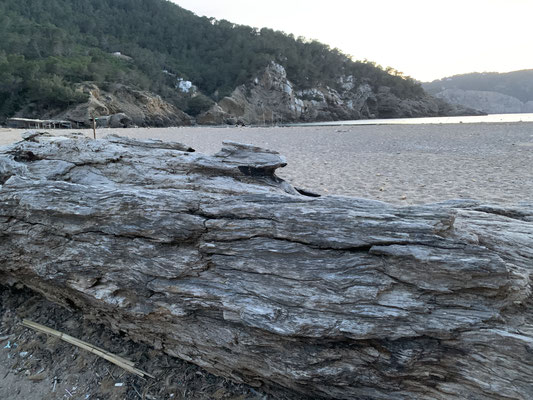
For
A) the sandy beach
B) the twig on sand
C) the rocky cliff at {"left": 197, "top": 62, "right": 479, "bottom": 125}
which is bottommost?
the twig on sand

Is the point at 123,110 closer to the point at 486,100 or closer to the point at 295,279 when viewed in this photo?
the point at 295,279

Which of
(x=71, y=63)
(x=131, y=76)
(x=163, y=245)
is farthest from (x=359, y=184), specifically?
(x=131, y=76)

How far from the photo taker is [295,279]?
7.32 feet

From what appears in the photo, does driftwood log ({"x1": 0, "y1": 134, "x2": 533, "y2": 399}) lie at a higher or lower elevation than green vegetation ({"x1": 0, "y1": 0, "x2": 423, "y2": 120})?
lower

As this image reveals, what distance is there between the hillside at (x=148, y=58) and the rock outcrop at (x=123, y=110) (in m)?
2.16

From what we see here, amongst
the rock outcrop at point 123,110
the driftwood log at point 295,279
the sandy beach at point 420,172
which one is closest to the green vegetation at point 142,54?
the rock outcrop at point 123,110

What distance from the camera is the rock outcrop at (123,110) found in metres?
42.1

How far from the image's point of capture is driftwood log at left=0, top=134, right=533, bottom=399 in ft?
6.27

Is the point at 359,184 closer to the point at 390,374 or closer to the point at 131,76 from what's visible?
the point at 390,374

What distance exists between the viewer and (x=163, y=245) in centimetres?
264

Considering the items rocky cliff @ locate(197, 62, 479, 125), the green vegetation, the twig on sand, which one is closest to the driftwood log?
the twig on sand

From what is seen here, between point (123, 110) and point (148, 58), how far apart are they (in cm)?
4381

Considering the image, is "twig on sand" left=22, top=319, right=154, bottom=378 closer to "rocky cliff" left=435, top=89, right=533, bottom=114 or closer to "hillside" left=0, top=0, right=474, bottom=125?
"hillside" left=0, top=0, right=474, bottom=125

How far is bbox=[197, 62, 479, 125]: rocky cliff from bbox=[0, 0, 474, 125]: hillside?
54.5 inches
